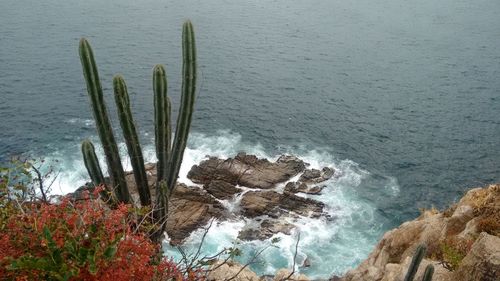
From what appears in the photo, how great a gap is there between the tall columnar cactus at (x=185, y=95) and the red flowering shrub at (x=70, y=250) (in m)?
7.00

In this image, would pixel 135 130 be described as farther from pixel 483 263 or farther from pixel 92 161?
pixel 483 263

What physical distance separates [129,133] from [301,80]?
1714 inches

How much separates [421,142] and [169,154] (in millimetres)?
33051

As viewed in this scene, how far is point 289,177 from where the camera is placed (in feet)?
118

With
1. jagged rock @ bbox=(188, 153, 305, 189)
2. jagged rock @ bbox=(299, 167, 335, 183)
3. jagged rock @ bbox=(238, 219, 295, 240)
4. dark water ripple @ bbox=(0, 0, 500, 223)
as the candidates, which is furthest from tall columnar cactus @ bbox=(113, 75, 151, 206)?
dark water ripple @ bbox=(0, 0, 500, 223)

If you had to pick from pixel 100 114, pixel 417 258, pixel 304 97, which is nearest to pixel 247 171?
pixel 304 97

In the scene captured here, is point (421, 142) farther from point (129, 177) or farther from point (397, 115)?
point (129, 177)

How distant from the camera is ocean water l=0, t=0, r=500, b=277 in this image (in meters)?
34.3

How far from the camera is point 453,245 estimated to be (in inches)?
553

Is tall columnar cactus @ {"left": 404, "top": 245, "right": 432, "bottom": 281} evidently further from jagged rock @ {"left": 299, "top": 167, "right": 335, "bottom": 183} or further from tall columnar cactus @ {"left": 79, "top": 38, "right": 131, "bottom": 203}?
jagged rock @ {"left": 299, "top": 167, "right": 335, "bottom": 183}

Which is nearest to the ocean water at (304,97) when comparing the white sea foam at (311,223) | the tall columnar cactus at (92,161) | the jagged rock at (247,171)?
the white sea foam at (311,223)

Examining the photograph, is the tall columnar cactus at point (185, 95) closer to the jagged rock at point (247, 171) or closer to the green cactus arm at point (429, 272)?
the green cactus arm at point (429, 272)

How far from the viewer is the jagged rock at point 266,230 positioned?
97.7ft

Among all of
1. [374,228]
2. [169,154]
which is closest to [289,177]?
[374,228]
